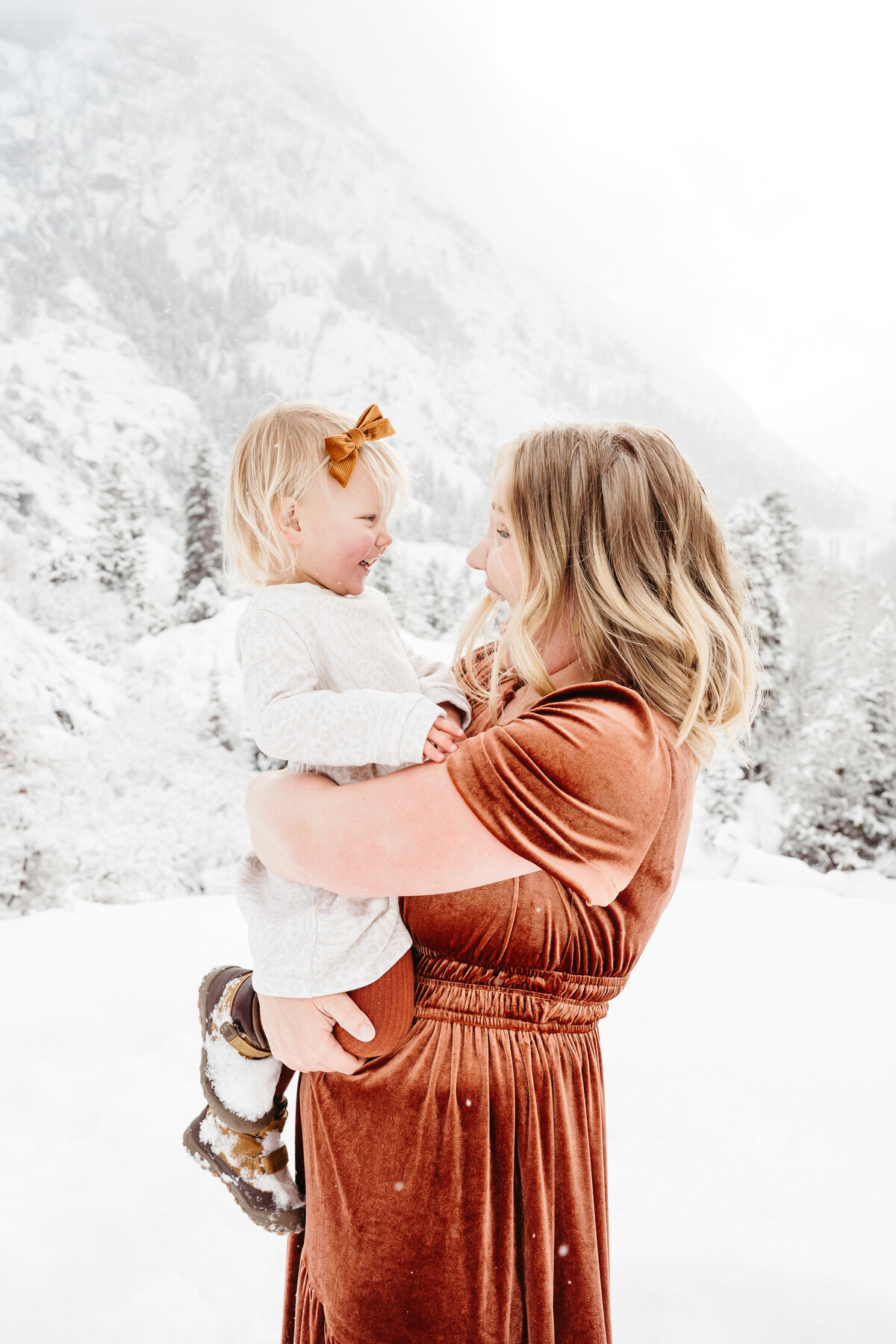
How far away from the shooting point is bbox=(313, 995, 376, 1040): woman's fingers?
2.72ft

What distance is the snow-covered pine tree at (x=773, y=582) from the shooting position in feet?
16.1

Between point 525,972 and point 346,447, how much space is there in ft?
2.05

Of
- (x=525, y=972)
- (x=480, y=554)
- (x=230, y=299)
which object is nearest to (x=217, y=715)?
(x=230, y=299)

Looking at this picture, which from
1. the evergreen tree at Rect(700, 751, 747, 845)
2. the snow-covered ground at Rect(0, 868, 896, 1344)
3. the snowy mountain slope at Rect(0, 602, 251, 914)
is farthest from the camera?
the evergreen tree at Rect(700, 751, 747, 845)

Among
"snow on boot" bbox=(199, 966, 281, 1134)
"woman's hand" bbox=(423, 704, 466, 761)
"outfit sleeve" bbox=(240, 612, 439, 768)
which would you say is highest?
"woman's hand" bbox=(423, 704, 466, 761)

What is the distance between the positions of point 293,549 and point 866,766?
4.43m

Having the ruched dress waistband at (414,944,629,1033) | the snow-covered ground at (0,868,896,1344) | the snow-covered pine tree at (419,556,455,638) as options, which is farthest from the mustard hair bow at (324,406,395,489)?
the snow-covered pine tree at (419,556,455,638)

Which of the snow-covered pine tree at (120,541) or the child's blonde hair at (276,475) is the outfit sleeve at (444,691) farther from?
the snow-covered pine tree at (120,541)

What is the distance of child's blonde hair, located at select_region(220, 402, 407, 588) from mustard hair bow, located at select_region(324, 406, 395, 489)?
0.05 ft

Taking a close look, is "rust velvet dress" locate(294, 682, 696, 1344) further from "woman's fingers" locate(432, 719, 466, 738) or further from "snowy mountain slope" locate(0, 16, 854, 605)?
"snowy mountain slope" locate(0, 16, 854, 605)

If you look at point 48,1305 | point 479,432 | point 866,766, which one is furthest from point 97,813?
point 866,766

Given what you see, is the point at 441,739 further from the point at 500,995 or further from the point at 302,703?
the point at 500,995

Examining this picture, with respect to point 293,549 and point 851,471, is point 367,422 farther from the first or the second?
point 851,471

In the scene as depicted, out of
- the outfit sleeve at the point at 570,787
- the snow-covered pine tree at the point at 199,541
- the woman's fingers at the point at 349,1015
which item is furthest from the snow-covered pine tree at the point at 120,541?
the outfit sleeve at the point at 570,787
